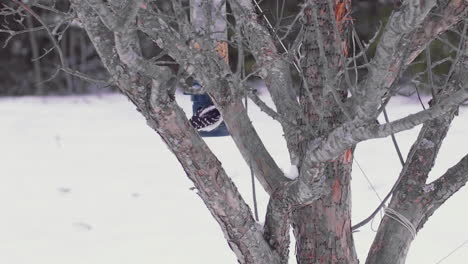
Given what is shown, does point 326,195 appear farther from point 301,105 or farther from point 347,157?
point 301,105

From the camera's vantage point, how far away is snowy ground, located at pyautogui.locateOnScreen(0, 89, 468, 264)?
5.42m

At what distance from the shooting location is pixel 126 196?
6719mm

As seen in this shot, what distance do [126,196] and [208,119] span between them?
12.0ft

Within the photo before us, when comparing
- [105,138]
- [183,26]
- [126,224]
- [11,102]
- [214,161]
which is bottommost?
[214,161]

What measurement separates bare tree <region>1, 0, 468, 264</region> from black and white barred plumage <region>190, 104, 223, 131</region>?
1.41 ft

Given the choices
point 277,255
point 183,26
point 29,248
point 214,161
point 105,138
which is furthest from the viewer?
point 105,138

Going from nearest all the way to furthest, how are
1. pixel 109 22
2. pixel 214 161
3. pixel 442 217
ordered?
pixel 109 22
pixel 214 161
pixel 442 217

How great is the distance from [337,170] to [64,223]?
153 inches

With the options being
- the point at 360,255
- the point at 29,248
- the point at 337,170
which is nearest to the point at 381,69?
the point at 337,170

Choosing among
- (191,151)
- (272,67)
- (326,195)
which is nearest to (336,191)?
(326,195)

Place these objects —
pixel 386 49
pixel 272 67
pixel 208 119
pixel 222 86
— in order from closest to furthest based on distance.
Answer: pixel 386 49 → pixel 222 86 → pixel 272 67 → pixel 208 119

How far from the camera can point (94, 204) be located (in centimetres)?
652

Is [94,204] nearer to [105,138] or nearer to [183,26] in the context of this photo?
[105,138]

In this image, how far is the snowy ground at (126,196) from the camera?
5.42 meters
